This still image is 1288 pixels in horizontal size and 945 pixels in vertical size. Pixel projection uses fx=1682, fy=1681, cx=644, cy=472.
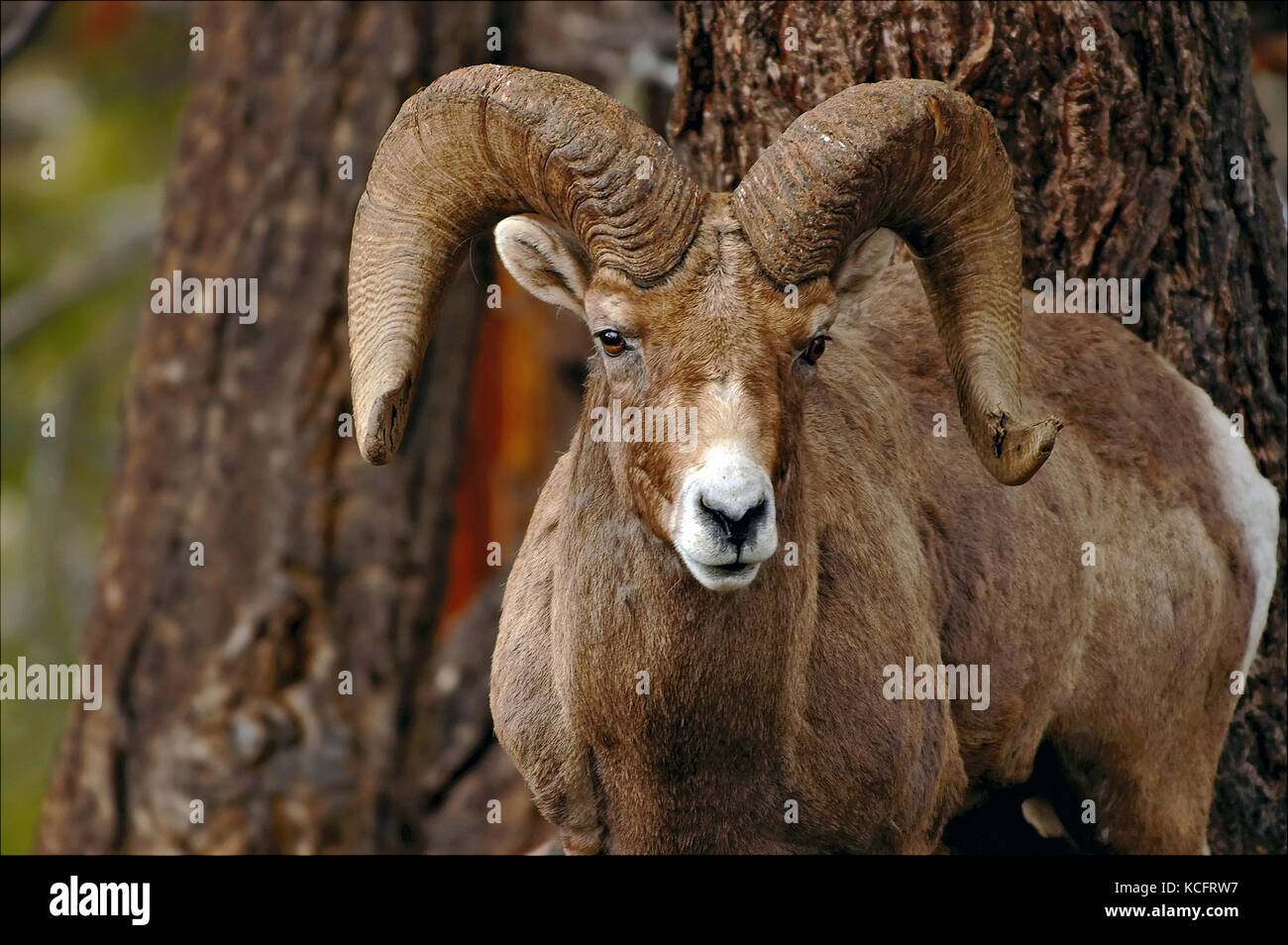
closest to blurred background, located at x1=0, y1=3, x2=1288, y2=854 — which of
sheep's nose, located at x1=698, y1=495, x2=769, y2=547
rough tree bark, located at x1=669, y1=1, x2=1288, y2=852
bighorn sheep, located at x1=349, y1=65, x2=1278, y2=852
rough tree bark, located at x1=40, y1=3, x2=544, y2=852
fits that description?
rough tree bark, located at x1=40, y1=3, x2=544, y2=852

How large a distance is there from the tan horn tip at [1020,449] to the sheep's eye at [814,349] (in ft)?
2.01

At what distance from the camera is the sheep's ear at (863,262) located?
4.76 meters

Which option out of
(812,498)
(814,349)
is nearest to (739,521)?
(814,349)

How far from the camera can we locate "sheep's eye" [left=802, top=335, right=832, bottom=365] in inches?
179

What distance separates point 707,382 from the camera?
4.29 meters

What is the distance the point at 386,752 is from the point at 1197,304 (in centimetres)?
648

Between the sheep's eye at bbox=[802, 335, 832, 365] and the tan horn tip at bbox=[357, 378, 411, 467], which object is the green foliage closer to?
the tan horn tip at bbox=[357, 378, 411, 467]

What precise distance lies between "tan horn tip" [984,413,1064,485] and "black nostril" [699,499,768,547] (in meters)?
0.93

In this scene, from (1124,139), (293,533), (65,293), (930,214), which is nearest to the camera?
(930,214)

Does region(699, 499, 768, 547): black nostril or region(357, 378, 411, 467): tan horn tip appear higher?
region(357, 378, 411, 467): tan horn tip

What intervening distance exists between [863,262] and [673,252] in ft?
2.32

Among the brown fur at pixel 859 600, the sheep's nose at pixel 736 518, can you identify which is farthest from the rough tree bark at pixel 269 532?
the sheep's nose at pixel 736 518

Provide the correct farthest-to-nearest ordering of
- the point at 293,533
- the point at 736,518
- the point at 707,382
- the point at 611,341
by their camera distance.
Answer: the point at 293,533
the point at 611,341
the point at 707,382
the point at 736,518

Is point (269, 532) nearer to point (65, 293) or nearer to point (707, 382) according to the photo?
point (65, 293)
